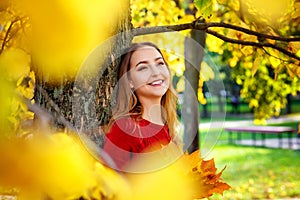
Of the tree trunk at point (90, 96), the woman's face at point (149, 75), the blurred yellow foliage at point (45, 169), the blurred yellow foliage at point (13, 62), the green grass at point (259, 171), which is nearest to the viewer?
the blurred yellow foliage at point (45, 169)

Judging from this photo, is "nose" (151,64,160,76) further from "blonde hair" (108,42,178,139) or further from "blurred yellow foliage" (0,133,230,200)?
"blurred yellow foliage" (0,133,230,200)

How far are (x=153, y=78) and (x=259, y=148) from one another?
14072 mm

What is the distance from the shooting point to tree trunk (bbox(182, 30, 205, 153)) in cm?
505

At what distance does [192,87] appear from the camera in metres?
4.95

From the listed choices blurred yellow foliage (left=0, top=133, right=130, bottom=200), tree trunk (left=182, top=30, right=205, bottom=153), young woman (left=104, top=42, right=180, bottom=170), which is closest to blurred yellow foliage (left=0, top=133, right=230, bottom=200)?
blurred yellow foliage (left=0, top=133, right=130, bottom=200)

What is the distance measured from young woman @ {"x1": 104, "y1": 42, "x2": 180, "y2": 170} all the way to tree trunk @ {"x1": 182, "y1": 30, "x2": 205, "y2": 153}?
304 cm

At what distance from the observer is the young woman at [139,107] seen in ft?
5.02

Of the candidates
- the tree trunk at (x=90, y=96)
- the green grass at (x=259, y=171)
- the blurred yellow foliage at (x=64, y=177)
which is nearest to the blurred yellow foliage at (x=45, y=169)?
the blurred yellow foliage at (x=64, y=177)

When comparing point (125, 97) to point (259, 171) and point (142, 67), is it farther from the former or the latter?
point (259, 171)

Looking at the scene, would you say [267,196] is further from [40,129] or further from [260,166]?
[40,129]

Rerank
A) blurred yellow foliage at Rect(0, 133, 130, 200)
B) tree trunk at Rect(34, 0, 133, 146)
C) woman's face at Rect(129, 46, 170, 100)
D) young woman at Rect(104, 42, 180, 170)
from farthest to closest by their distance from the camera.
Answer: woman's face at Rect(129, 46, 170, 100) < young woman at Rect(104, 42, 180, 170) < tree trunk at Rect(34, 0, 133, 146) < blurred yellow foliage at Rect(0, 133, 130, 200)

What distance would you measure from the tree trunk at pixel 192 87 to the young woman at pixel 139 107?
9.98 ft

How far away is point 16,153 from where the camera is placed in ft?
1.89

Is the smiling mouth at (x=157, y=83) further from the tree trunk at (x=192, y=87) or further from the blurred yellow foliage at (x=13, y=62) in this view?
the tree trunk at (x=192, y=87)
